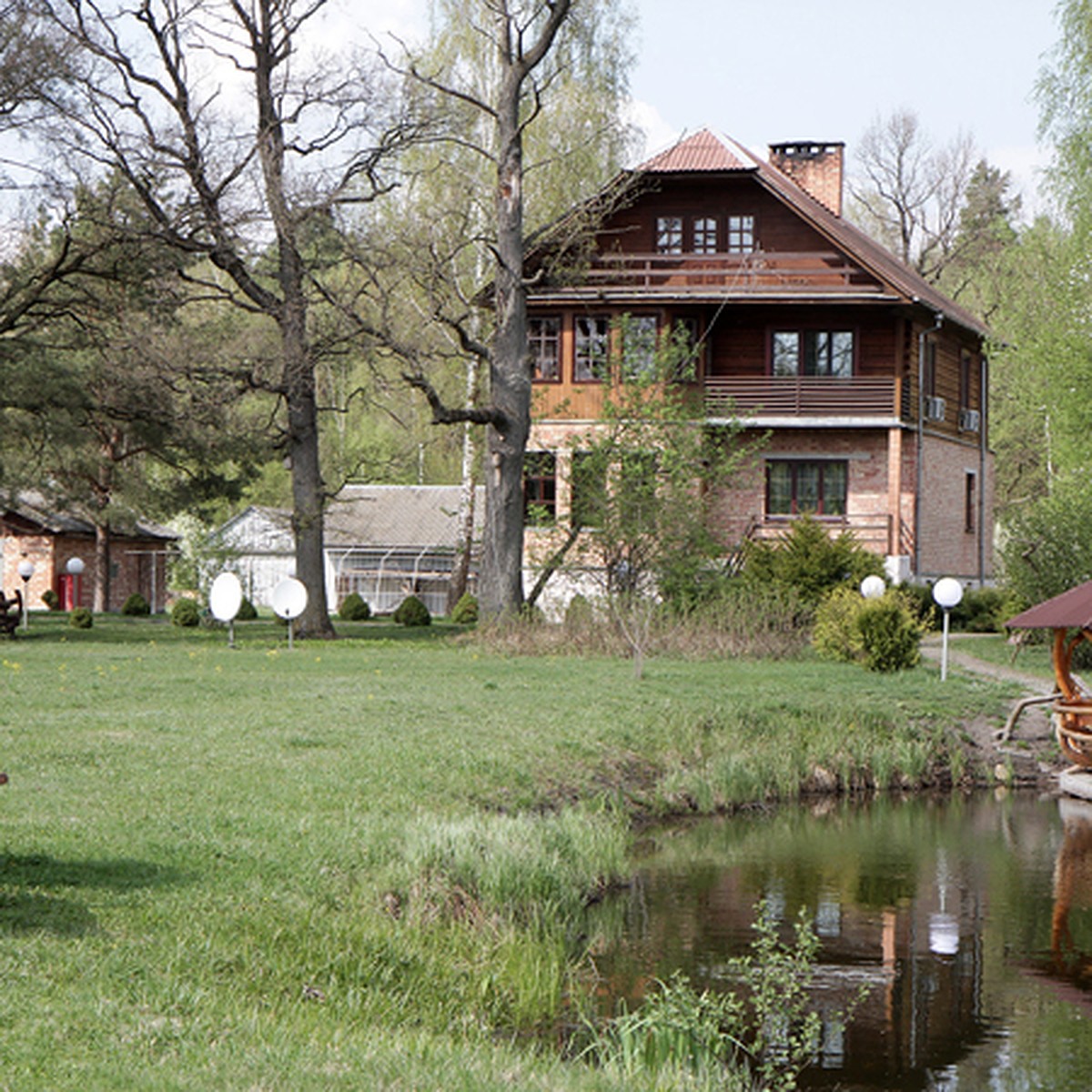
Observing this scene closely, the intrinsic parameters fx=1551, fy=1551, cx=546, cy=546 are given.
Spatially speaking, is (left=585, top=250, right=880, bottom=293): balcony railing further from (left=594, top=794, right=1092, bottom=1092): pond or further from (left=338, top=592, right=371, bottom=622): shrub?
(left=594, top=794, right=1092, bottom=1092): pond

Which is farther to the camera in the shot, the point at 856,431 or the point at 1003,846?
the point at 856,431

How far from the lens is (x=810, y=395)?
3616cm

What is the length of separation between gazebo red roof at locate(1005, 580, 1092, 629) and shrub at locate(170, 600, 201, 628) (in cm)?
2524

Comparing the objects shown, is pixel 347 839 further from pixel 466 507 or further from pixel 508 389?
pixel 466 507

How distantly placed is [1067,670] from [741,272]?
2054 centimetres

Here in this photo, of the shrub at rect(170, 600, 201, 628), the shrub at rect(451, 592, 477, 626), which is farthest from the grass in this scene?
the shrub at rect(451, 592, 477, 626)

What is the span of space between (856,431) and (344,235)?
1353 cm

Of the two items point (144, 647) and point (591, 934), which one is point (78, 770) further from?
point (144, 647)

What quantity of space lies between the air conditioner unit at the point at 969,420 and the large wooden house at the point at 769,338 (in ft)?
12.6

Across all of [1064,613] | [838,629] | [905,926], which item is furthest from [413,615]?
[905,926]

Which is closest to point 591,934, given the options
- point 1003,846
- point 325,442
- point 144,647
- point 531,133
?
point 1003,846

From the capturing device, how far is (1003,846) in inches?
577

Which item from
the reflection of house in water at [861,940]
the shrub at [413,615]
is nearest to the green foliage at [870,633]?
the reflection of house in water at [861,940]

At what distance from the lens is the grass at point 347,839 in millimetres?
6461
